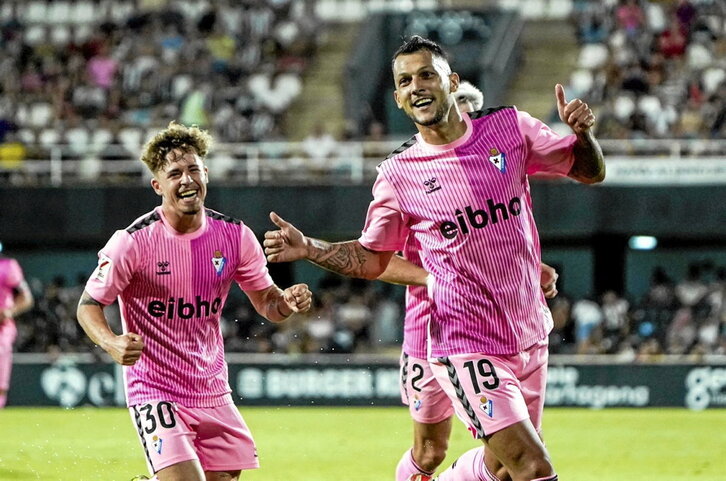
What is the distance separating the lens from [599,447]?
14219mm

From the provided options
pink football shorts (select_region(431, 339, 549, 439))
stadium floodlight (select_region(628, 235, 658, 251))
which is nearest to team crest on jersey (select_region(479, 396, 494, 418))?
pink football shorts (select_region(431, 339, 549, 439))

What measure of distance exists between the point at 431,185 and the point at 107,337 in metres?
1.71

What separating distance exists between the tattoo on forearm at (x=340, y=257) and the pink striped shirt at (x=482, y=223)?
0.31m

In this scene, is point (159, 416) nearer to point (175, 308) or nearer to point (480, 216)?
point (175, 308)

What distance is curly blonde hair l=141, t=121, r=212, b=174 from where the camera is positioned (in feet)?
22.9

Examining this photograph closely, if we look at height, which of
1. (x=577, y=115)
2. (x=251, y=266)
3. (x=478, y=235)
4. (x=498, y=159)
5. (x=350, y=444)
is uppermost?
(x=577, y=115)

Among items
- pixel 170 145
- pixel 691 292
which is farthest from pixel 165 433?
pixel 691 292

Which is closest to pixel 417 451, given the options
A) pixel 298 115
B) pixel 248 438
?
pixel 248 438

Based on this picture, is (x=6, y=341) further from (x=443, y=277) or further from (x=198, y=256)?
(x=443, y=277)

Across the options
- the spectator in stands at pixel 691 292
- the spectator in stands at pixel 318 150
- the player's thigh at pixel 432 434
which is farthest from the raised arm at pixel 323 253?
the spectator in stands at pixel 318 150

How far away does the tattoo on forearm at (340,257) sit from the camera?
21.7 feet

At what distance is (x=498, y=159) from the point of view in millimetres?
6574

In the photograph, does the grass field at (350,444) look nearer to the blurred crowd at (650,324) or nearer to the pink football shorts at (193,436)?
the blurred crowd at (650,324)

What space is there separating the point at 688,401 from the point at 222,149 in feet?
27.4
